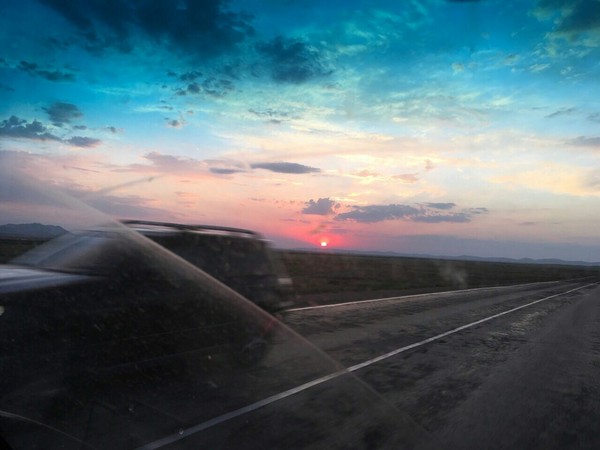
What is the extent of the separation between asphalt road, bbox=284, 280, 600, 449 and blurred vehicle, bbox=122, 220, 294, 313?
132 cm

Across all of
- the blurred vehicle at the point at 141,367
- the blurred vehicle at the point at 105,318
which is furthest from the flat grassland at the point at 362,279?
the blurred vehicle at the point at 141,367

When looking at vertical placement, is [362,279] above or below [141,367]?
below

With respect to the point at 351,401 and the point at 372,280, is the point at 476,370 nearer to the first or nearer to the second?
the point at 351,401

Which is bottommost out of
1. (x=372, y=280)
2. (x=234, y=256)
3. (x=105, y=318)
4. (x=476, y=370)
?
(x=372, y=280)

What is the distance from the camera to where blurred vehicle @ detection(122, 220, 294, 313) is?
25.5ft

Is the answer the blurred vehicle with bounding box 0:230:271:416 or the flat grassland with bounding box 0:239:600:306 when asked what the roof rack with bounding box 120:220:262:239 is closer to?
the blurred vehicle with bounding box 0:230:271:416

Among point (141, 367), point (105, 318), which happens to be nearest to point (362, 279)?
point (141, 367)

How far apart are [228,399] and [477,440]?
2556mm

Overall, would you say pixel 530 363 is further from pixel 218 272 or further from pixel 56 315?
pixel 56 315

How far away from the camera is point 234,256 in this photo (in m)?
8.68

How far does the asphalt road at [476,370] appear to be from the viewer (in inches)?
206

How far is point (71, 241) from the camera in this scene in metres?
7.20

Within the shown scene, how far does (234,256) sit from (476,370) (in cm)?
419

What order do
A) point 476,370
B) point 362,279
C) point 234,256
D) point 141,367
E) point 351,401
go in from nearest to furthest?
1. point 351,401
2. point 141,367
3. point 476,370
4. point 234,256
5. point 362,279
